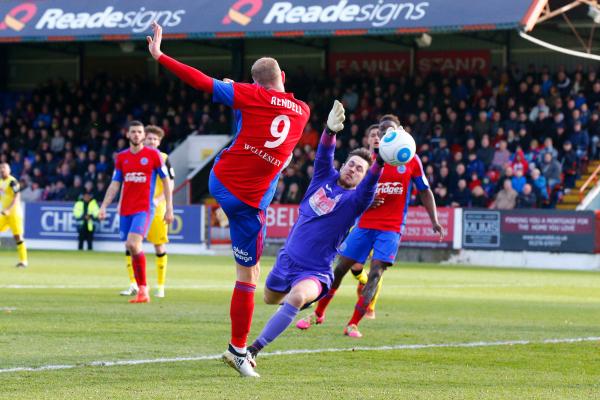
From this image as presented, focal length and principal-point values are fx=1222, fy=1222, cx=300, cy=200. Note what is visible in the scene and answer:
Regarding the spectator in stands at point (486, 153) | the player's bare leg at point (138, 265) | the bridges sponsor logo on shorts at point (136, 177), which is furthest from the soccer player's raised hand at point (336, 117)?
the spectator in stands at point (486, 153)

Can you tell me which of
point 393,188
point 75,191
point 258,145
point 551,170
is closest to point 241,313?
A: point 258,145

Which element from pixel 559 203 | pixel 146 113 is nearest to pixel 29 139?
pixel 146 113

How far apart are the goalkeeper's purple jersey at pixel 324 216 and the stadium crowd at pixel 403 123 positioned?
67.7ft

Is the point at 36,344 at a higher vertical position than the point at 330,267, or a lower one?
lower

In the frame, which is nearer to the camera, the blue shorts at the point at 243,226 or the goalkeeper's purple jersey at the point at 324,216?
the blue shorts at the point at 243,226

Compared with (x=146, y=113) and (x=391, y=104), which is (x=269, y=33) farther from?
(x=146, y=113)

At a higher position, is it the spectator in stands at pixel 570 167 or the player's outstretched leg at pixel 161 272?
the spectator in stands at pixel 570 167

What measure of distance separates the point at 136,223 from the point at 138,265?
598mm

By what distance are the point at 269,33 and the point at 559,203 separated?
10.2 m

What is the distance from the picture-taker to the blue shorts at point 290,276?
29.9 ft

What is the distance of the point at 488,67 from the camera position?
40281mm

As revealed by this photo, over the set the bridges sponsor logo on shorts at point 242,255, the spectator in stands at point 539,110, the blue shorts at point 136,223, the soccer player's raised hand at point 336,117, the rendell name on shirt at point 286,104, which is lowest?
the blue shorts at point 136,223

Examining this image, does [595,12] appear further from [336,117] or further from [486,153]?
[336,117]

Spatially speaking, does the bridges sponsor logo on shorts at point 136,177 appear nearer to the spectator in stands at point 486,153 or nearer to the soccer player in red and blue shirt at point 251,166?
the soccer player in red and blue shirt at point 251,166
